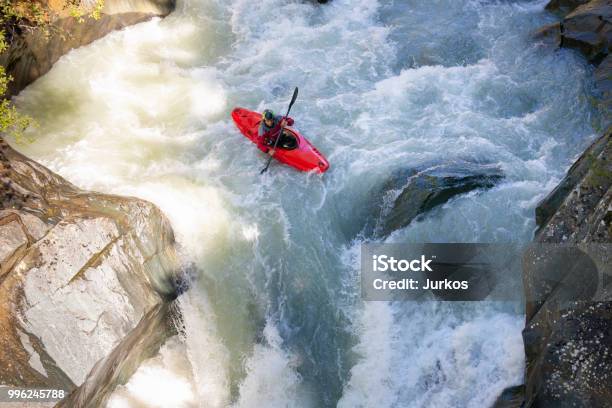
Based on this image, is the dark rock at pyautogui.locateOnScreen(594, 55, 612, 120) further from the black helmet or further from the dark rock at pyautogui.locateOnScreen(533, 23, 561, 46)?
the black helmet

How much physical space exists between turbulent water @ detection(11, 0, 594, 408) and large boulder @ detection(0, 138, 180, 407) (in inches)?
41.4

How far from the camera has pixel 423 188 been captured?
911 centimetres

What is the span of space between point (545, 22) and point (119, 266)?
37.8 feet

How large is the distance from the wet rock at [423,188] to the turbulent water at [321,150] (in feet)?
0.77

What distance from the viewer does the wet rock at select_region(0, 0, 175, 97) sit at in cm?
1060

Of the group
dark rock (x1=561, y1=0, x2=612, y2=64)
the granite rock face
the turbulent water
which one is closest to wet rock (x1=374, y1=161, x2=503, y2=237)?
the turbulent water

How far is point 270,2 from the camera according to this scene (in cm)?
1438

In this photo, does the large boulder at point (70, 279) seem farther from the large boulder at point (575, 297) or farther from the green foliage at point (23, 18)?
the large boulder at point (575, 297)

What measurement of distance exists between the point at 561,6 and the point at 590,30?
75.0 inches

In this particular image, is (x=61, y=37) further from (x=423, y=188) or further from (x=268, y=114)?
(x=423, y=188)

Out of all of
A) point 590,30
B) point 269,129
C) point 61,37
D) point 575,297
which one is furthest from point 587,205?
point 61,37

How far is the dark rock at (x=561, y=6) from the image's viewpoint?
12.9 meters

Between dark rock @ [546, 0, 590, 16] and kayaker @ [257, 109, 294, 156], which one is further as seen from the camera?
dark rock @ [546, 0, 590, 16]

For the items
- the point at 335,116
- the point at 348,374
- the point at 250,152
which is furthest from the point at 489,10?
the point at 348,374
